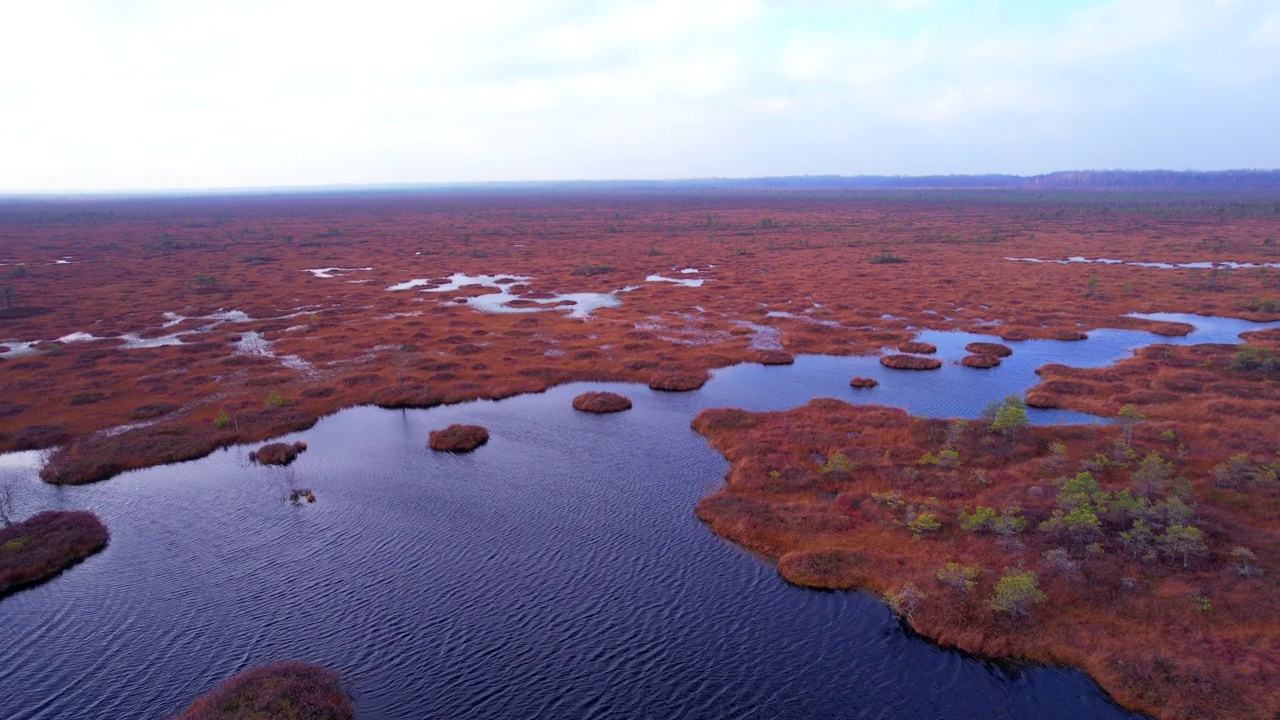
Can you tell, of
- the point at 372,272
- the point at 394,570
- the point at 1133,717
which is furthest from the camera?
the point at 372,272

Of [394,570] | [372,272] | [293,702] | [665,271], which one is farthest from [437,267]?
[293,702]

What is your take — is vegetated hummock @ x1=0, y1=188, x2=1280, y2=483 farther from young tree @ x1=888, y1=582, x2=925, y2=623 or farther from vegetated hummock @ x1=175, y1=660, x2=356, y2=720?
young tree @ x1=888, y1=582, x2=925, y2=623

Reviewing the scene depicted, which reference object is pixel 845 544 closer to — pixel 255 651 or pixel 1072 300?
→ pixel 255 651

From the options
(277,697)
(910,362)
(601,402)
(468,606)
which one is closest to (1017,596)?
(468,606)

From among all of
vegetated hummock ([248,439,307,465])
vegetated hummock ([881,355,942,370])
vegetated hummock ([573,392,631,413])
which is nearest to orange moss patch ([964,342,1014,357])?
vegetated hummock ([881,355,942,370])

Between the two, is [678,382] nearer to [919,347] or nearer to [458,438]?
[458,438]
